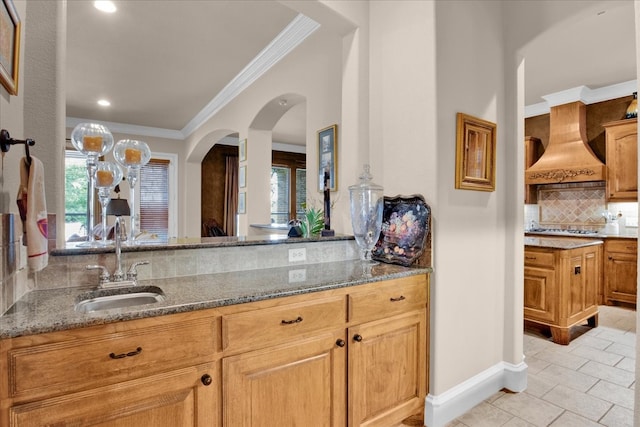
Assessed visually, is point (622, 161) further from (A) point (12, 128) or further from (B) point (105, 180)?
(A) point (12, 128)

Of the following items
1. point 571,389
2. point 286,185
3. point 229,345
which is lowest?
point 571,389

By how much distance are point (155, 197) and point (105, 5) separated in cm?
478

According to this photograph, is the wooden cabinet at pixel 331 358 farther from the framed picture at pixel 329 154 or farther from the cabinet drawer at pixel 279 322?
the framed picture at pixel 329 154

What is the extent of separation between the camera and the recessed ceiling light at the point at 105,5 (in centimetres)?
276

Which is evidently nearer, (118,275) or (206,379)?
(206,379)

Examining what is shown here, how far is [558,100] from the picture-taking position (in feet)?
17.0

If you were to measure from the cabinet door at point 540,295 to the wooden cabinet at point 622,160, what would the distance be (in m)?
2.48

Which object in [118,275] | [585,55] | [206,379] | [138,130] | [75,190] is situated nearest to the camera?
[206,379]

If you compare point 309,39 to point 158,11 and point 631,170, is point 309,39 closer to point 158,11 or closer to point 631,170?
point 158,11

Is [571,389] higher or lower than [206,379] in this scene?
lower

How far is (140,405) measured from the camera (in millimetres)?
1162

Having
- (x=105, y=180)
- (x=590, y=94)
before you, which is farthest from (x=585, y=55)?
(x=105, y=180)

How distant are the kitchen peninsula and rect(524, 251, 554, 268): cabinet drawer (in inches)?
74.8

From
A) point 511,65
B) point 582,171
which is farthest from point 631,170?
point 511,65
